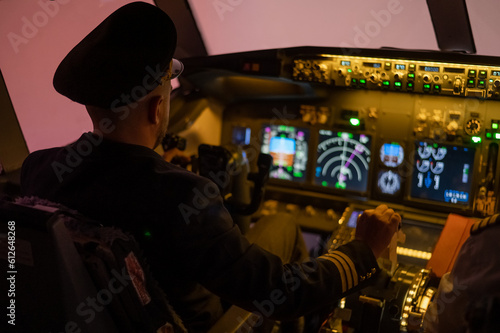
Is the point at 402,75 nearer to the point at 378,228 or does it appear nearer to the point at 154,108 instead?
the point at 378,228

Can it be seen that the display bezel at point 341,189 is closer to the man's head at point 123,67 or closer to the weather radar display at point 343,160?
the weather radar display at point 343,160

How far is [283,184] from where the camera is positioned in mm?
2902

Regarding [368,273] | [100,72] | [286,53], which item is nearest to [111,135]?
[100,72]

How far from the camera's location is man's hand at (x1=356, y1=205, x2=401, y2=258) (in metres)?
1.34

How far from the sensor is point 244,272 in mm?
1153

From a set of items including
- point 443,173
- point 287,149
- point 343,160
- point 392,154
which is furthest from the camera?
point 287,149

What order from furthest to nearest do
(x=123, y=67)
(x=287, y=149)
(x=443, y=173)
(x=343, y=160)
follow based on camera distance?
1. (x=287, y=149)
2. (x=343, y=160)
3. (x=443, y=173)
4. (x=123, y=67)

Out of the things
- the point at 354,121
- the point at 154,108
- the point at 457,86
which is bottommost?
the point at 154,108

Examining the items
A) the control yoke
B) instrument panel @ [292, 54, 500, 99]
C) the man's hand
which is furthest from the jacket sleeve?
instrument panel @ [292, 54, 500, 99]

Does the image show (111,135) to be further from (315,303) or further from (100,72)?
(315,303)

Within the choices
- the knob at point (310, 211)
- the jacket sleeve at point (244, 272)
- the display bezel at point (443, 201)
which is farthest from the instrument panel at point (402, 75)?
the jacket sleeve at point (244, 272)

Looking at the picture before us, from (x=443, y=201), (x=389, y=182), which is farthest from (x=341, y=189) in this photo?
(x=443, y=201)

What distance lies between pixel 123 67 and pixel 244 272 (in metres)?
0.53

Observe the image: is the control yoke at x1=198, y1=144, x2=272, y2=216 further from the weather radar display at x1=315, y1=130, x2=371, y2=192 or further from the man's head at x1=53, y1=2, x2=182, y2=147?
the man's head at x1=53, y1=2, x2=182, y2=147
